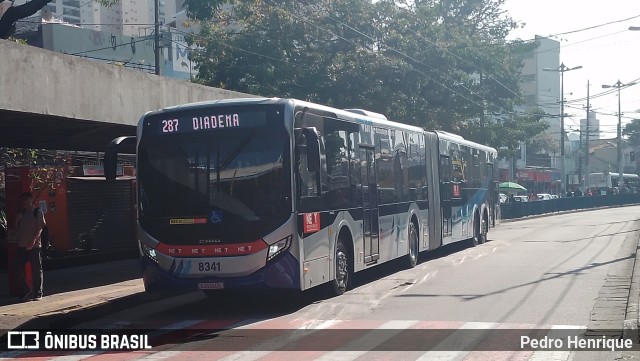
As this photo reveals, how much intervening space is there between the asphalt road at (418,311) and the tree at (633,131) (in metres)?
104

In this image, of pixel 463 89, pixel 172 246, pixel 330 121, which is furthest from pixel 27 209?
pixel 463 89

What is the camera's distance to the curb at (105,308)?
40.1ft

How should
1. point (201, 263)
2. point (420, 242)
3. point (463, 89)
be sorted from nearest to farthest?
point (201, 263), point (420, 242), point (463, 89)

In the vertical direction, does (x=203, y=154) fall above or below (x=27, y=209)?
above

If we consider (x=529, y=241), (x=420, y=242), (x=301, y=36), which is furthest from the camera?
(x=301, y=36)

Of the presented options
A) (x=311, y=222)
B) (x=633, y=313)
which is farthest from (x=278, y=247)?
(x=633, y=313)

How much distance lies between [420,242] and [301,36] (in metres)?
19.5

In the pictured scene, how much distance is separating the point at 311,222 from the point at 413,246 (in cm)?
735

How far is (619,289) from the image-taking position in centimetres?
1502

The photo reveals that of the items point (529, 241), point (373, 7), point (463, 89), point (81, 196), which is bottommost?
point (529, 241)

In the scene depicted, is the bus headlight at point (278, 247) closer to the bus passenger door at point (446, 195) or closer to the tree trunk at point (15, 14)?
the tree trunk at point (15, 14)

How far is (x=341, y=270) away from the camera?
15234 millimetres

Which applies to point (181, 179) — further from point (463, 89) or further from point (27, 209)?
point (463, 89)

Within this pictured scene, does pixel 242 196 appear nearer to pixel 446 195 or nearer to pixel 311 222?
pixel 311 222
